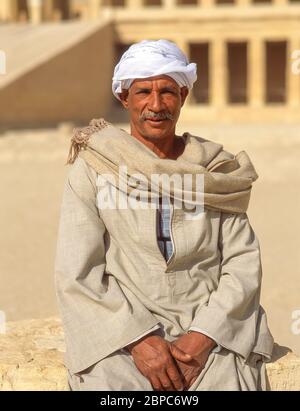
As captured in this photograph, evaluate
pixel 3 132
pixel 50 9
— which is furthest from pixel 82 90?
pixel 50 9

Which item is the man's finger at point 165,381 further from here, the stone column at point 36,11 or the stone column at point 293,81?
the stone column at point 36,11

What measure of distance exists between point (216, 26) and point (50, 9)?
7.23m

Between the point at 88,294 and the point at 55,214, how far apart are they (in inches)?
313

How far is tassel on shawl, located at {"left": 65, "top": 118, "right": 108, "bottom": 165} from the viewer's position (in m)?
3.51

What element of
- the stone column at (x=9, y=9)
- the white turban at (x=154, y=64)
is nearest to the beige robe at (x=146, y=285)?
the white turban at (x=154, y=64)

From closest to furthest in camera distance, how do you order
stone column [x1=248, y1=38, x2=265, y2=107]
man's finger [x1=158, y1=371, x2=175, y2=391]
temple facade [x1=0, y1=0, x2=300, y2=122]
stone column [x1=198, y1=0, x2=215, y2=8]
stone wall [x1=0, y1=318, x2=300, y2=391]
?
man's finger [x1=158, y1=371, x2=175, y2=391]
stone wall [x1=0, y1=318, x2=300, y2=391]
temple facade [x1=0, y1=0, x2=300, y2=122]
stone column [x1=248, y1=38, x2=265, y2=107]
stone column [x1=198, y1=0, x2=215, y2=8]

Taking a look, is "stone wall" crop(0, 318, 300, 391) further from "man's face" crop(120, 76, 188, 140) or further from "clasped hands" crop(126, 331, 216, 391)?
"man's face" crop(120, 76, 188, 140)

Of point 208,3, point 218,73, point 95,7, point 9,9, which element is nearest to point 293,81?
point 218,73

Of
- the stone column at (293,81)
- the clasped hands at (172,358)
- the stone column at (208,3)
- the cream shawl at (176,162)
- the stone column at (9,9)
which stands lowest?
the stone column at (293,81)

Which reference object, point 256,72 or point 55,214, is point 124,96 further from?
point 256,72

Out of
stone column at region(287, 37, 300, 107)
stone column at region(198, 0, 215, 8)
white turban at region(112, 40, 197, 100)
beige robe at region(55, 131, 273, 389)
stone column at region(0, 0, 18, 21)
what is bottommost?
stone column at region(287, 37, 300, 107)

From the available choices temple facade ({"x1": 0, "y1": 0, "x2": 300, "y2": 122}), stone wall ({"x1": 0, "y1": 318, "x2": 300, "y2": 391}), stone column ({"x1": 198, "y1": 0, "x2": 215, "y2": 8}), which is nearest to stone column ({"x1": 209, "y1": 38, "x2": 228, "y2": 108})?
temple facade ({"x1": 0, "y1": 0, "x2": 300, "y2": 122})

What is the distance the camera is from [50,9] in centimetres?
2845

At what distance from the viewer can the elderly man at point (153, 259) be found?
3326 mm
